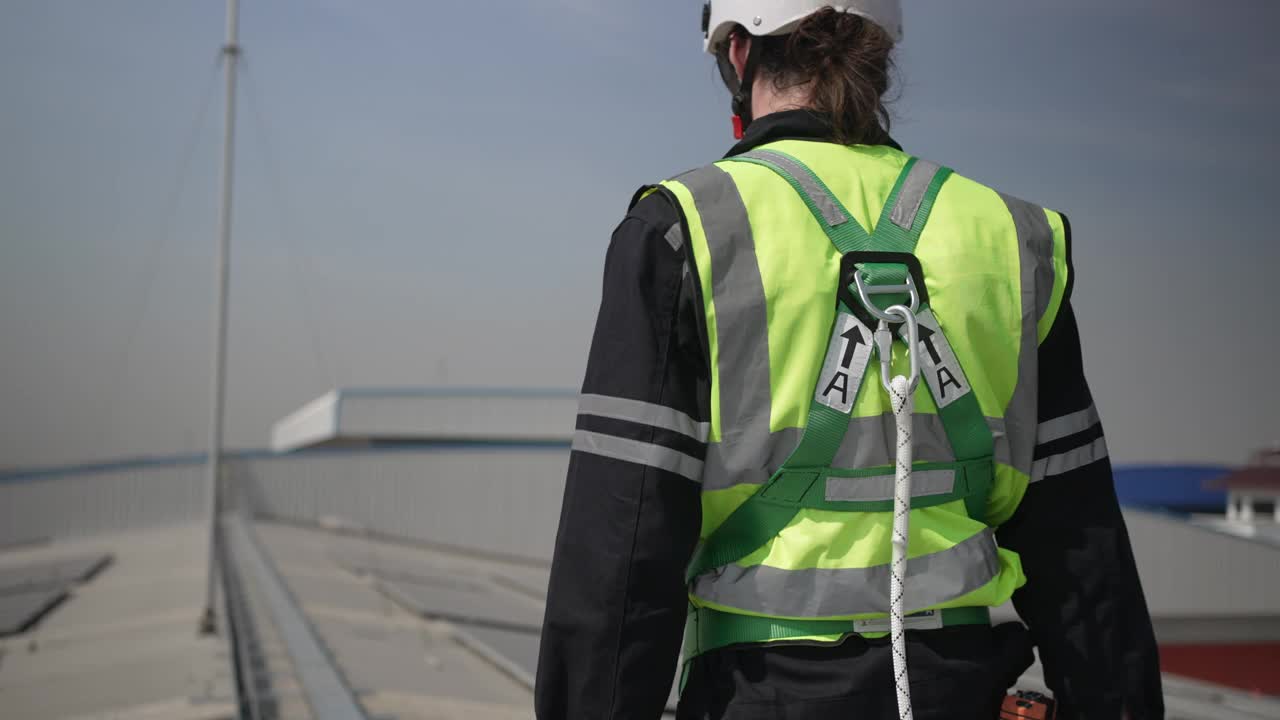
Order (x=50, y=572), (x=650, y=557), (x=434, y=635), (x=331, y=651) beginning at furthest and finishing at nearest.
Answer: (x=50, y=572) < (x=434, y=635) < (x=331, y=651) < (x=650, y=557)

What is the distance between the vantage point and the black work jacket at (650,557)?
811 millimetres

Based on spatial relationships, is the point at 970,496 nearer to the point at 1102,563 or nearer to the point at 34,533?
the point at 1102,563

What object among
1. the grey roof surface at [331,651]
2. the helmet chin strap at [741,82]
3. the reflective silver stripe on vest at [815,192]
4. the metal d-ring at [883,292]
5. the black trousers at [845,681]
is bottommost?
the grey roof surface at [331,651]

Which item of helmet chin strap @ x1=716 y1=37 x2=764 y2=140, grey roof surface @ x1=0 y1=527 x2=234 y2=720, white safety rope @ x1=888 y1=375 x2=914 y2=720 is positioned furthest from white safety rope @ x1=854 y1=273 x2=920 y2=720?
grey roof surface @ x1=0 y1=527 x2=234 y2=720

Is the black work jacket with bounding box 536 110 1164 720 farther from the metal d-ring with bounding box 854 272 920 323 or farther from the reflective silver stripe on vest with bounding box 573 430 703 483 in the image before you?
the metal d-ring with bounding box 854 272 920 323

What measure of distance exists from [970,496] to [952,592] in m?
0.10

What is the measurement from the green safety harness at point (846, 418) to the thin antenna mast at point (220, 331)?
551 cm

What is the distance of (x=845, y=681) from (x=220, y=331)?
249 inches

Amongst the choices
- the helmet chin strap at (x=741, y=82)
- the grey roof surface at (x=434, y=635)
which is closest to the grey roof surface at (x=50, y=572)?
the grey roof surface at (x=434, y=635)

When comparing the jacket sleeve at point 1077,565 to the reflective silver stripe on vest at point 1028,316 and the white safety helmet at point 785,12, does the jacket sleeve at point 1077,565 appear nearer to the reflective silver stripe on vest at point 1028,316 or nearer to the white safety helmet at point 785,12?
the reflective silver stripe on vest at point 1028,316

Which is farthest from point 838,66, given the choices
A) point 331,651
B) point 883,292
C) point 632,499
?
point 331,651

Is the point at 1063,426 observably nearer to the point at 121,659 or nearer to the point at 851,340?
the point at 851,340

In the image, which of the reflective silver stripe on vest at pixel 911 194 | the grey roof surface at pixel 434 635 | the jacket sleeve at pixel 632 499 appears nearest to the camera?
the jacket sleeve at pixel 632 499

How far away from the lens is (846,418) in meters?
0.88
